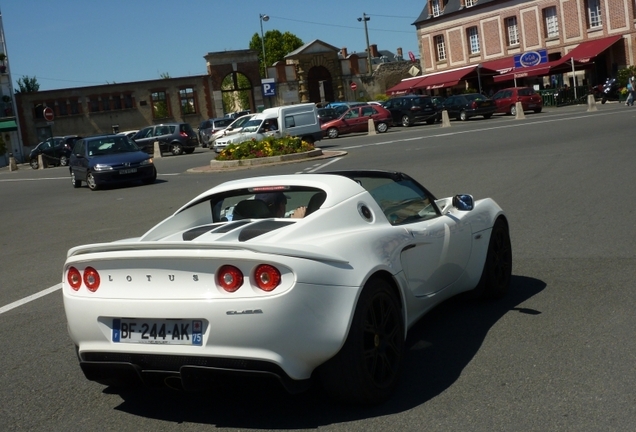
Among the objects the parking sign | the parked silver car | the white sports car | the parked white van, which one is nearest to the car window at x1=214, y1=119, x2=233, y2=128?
the parked silver car

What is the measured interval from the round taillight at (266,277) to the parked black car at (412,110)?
45.0m

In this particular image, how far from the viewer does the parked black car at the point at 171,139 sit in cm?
4372

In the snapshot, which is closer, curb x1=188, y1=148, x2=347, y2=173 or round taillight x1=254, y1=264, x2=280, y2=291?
round taillight x1=254, y1=264, x2=280, y2=291

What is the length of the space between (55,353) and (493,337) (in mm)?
3182

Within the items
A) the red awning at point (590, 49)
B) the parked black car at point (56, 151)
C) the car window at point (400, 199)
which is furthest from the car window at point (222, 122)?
the car window at point (400, 199)

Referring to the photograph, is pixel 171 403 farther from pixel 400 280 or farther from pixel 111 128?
pixel 111 128

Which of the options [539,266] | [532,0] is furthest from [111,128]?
[539,266]

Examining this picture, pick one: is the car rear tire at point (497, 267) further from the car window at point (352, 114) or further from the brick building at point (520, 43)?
the brick building at point (520, 43)

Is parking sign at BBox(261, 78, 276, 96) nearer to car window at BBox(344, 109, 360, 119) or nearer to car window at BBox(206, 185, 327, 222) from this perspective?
car window at BBox(344, 109, 360, 119)

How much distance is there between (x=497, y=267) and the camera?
7.00 m

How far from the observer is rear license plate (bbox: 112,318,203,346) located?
4406mm

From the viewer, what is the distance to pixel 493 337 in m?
5.95

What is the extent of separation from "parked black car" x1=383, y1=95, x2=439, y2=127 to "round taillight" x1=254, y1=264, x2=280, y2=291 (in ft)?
148

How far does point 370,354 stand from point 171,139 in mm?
40034
